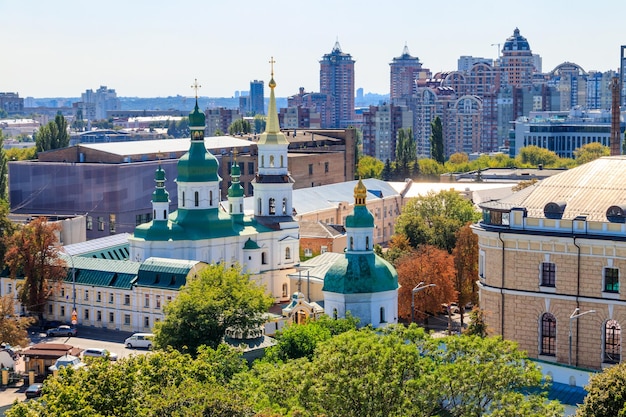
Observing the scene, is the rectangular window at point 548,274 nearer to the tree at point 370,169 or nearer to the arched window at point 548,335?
the arched window at point 548,335

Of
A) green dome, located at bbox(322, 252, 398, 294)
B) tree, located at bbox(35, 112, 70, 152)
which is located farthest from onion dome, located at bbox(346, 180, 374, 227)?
tree, located at bbox(35, 112, 70, 152)

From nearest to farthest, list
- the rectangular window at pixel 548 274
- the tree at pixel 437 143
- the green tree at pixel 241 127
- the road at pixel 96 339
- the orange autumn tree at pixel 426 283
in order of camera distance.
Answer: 1. the rectangular window at pixel 548 274
2. the road at pixel 96 339
3. the orange autumn tree at pixel 426 283
4. the tree at pixel 437 143
5. the green tree at pixel 241 127

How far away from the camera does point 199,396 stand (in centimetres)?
4509

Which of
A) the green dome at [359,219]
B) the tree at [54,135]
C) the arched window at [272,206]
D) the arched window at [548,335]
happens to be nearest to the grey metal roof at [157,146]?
the tree at [54,135]

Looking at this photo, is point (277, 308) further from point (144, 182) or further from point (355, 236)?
point (144, 182)

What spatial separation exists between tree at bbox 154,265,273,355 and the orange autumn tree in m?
11.1

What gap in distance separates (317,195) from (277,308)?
36430 mm

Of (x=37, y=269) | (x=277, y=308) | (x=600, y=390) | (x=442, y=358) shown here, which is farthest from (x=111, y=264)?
(x=600, y=390)

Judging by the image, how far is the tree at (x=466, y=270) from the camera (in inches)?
3445

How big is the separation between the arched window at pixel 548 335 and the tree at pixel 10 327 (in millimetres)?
32657

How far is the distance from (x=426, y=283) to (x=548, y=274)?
20.3 meters

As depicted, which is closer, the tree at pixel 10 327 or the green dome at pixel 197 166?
the tree at pixel 10 327

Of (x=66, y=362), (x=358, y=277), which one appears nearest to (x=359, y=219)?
(x=358, y=277)

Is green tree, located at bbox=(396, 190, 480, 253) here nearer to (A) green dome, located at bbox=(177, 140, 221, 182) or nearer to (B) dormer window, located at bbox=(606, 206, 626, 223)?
(A) green dome, located at bbox=(177, 140, 221, 182)
